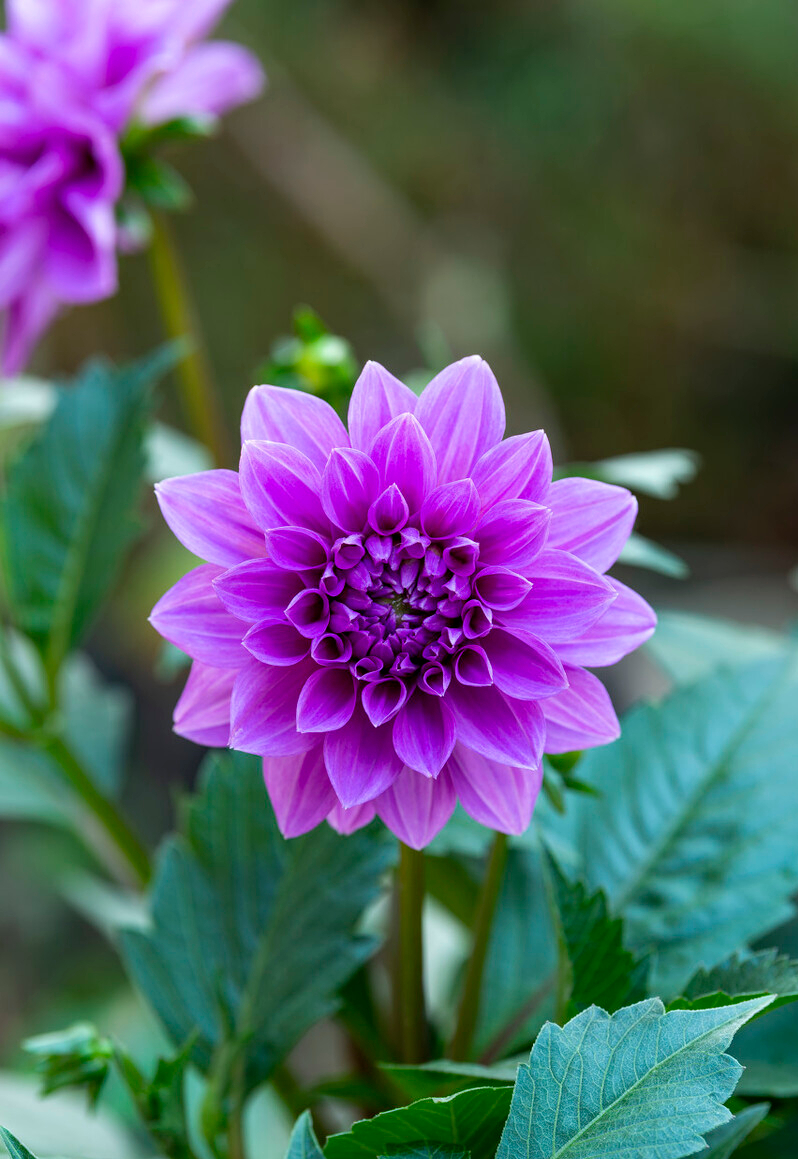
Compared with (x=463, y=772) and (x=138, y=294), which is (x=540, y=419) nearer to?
(x=138, y=294)

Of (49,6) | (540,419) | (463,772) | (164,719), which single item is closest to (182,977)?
(463,772)

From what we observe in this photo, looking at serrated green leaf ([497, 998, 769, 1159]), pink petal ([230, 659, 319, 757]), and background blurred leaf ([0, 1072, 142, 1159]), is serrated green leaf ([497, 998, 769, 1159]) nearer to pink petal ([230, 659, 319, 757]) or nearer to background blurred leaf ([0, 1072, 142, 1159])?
pink petal ([230, 659, 319, 757])

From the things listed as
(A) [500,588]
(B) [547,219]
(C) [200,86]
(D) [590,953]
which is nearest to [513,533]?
(A) [500,588]

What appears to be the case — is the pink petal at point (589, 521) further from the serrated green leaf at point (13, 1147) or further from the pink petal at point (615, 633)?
the serrated green leaf at point (13, 1147)

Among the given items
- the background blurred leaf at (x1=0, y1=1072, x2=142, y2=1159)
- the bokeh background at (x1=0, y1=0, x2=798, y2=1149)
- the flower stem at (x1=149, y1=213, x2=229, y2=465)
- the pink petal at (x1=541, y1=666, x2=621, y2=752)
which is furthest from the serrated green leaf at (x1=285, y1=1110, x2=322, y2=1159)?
the bokeh background at (x1=0, y1=0, x2=798, y2=1149)

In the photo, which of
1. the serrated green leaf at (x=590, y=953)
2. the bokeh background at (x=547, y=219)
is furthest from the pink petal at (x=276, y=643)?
the bokeh background at (x=547, y=219)

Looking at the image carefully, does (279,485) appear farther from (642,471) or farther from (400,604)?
(642,471)
